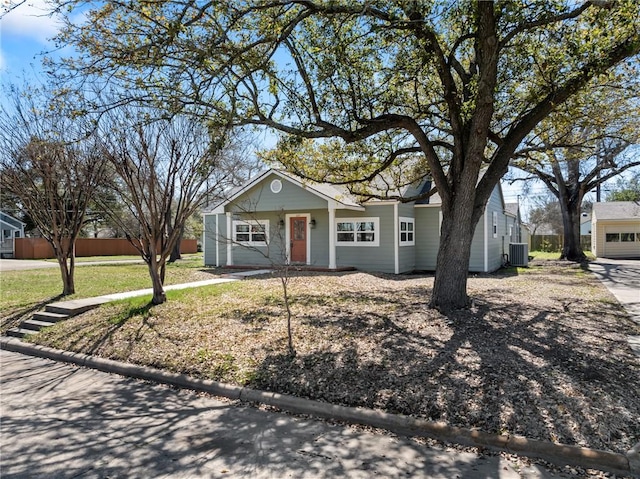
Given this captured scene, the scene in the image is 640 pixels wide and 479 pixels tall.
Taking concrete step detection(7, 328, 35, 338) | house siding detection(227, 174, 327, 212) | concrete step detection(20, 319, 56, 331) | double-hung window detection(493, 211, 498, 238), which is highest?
house siding detection(227, 174, 327, 212)

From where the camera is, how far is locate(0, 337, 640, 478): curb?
323 centimetres

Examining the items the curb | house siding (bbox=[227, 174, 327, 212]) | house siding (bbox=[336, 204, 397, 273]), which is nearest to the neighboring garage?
house siding (bbox=[336, 204, 397, 273])

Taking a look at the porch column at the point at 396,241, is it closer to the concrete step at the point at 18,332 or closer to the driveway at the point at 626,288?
the driveway at the point at 626,288

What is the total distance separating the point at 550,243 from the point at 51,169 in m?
35.9

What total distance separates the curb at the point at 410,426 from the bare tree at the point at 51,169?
580 cm

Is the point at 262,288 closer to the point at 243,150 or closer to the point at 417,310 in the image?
the point at 417,310

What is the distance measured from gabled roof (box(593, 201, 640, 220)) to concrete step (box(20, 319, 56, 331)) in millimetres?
30163

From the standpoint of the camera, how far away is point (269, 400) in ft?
14.8

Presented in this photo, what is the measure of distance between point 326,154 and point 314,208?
5583mm

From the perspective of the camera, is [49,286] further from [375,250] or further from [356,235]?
[375,250]

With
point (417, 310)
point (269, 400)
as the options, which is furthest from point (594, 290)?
point (269, 400)

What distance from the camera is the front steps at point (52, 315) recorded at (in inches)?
304

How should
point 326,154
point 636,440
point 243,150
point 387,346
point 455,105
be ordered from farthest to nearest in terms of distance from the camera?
point 243,150 → point 326,154 → point 455,105 → point 387,346 → point 636,440

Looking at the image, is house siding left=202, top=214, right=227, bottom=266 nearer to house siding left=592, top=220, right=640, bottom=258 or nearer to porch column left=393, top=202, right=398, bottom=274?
porch column left=393, top=202, right=398, bottom=274
